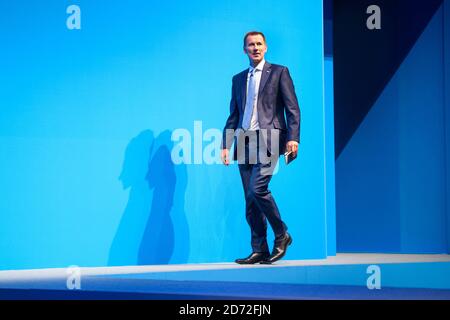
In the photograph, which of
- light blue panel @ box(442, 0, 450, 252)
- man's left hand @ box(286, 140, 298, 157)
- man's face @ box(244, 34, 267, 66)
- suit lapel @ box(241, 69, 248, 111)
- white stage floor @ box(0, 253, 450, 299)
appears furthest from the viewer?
light blue panel @ box(442, 0, 450, 252)

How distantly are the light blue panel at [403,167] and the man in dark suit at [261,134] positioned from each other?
77.1 inches

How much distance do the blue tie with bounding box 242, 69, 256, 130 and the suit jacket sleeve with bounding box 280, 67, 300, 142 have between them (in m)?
0.20

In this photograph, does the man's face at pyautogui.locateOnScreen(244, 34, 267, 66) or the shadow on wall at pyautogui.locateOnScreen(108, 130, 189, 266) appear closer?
the man's face at pyautogui.locateOnScreen(244, 34, 267, 66)

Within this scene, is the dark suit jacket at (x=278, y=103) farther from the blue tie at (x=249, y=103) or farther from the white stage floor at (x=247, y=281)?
the white stage floor at (x=247, y=281)

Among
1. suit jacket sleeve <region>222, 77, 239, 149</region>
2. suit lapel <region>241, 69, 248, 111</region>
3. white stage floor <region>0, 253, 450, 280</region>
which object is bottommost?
white stage floor <region>0, 253, 450, 280</region>

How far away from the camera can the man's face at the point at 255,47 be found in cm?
518

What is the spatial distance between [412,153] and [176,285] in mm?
3271

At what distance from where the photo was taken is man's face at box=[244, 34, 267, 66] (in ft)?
17.0

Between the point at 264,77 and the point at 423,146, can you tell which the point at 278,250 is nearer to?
the point at 264,77

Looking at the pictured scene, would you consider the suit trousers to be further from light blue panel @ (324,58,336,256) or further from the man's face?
light blue panel @ (324,58,336,256)

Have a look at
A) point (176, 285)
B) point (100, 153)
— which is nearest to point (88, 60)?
point (100, 153)

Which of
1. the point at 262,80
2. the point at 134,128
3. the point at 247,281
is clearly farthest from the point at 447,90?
the point at 247,281

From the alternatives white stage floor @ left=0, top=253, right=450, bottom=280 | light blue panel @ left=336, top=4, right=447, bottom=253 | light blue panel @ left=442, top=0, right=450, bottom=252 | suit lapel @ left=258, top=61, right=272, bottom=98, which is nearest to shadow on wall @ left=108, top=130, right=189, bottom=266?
white stage floor @ left=0, top=253, right=450, bottom=280

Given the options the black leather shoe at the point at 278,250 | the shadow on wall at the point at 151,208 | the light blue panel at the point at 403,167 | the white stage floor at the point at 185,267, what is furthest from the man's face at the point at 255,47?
the light blue panel at the point at 403,167
